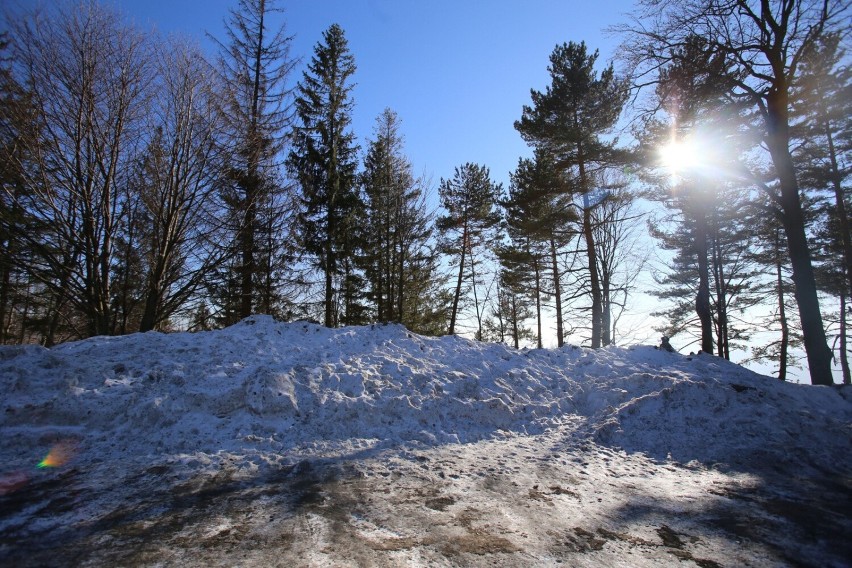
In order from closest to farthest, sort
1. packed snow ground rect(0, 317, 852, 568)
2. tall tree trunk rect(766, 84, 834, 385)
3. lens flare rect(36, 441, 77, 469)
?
1. packed snow ground rect(0, 317, 852, 568)
2. lens flare rect(36, 441, 77, 469)
3. tall tree trunk rect(766, 84, 834, 385)

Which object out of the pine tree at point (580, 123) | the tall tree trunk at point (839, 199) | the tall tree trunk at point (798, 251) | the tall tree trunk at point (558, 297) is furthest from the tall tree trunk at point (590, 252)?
the tall tree trunk at point (839, 199)

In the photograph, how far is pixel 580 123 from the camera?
50.6 feet

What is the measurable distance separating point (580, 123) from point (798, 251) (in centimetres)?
897

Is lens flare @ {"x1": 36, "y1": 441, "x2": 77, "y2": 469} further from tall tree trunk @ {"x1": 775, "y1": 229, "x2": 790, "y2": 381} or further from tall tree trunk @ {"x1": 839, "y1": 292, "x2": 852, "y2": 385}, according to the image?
tall tree trunk @ {"x1": 839, "y1": 292, "x2": 852, "y2": 385}

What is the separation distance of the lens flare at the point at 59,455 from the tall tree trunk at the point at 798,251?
13.2m

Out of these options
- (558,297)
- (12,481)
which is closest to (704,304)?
(558,297)

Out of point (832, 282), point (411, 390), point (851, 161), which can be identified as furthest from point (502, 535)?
point (832, 282)

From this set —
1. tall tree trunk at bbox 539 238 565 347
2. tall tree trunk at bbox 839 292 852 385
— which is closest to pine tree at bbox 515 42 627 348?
tall tree trunk at bbox 539 238 565 347

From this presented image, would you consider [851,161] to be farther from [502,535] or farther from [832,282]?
[502,535]

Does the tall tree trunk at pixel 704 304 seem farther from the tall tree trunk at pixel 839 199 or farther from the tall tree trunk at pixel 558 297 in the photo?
the tall tree trunk at pixel 839 199

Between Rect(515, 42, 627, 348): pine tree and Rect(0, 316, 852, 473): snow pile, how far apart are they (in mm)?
7884

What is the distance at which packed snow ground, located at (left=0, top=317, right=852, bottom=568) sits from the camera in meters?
3.14

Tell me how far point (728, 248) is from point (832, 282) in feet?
14.6

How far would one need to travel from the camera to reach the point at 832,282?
18531 millimetres
